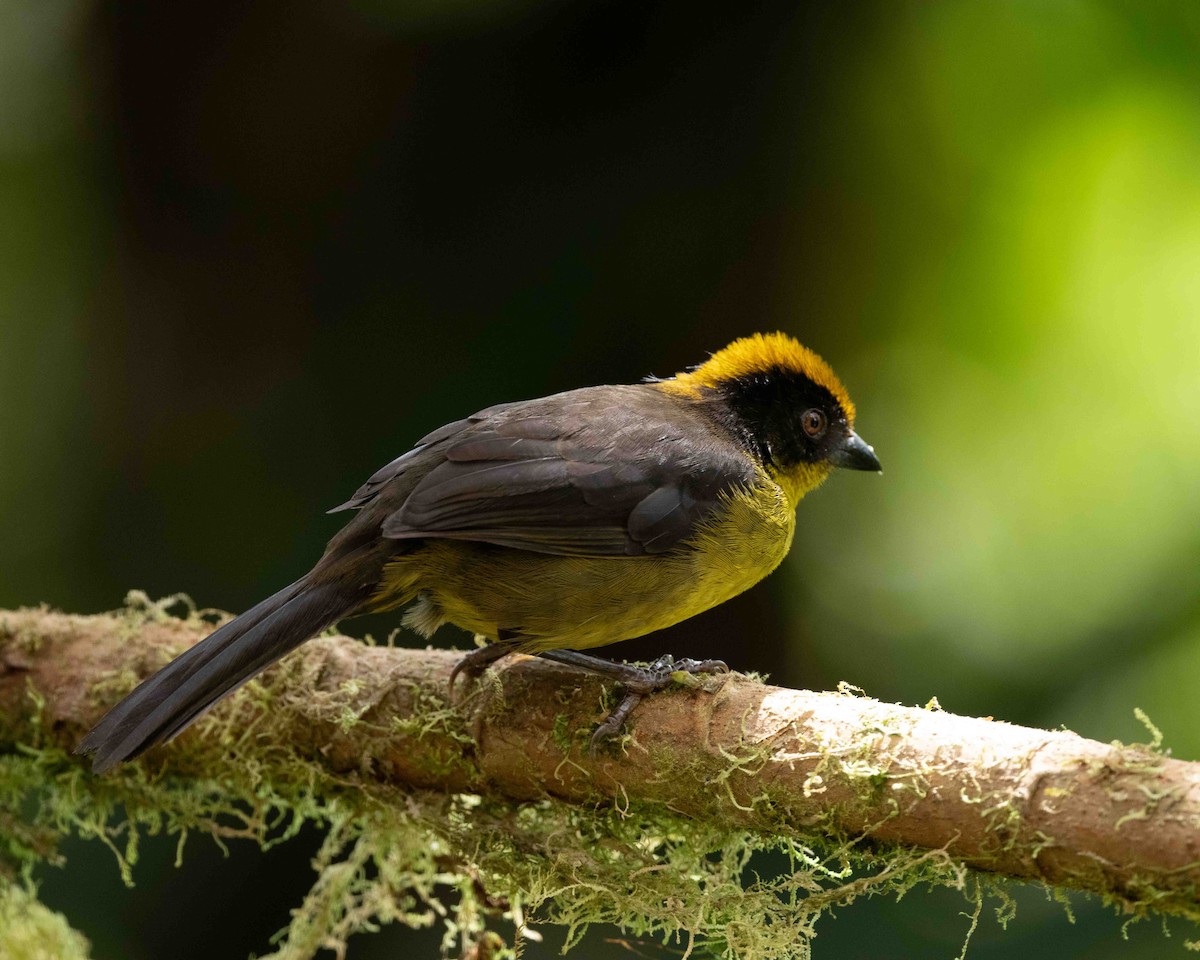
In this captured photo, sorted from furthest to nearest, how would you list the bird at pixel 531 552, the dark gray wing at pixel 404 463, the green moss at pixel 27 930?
the green moss at pixel 27 930 → the dark gray wing at pixel 404 463 → the bird at pixel 531 552

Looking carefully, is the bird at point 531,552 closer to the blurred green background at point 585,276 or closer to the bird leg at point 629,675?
the bird leg at point 629,675

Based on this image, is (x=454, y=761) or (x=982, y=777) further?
(x=454, y=761)

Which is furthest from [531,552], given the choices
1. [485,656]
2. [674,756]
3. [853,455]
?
[853,455]

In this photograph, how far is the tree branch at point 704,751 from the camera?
2.04m

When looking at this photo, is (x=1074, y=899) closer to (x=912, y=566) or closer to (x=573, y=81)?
(x=912, y=566)

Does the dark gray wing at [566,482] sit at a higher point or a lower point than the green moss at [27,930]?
higher

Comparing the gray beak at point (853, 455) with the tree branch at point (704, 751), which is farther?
the gray beak at point (853, 455)

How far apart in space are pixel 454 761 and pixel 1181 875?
65.7 inches

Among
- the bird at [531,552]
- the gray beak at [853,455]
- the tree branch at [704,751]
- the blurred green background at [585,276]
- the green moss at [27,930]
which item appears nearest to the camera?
the tree branch at [704,751]

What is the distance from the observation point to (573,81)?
5406mm

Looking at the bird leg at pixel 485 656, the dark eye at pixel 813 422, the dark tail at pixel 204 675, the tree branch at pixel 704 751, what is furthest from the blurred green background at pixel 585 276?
the dark tail at pixel 204 675

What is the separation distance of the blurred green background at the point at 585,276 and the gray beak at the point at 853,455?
88 centimetres

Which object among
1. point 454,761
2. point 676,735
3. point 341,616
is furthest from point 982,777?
point 341,616

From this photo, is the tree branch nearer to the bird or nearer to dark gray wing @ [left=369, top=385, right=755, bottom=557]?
the bird
